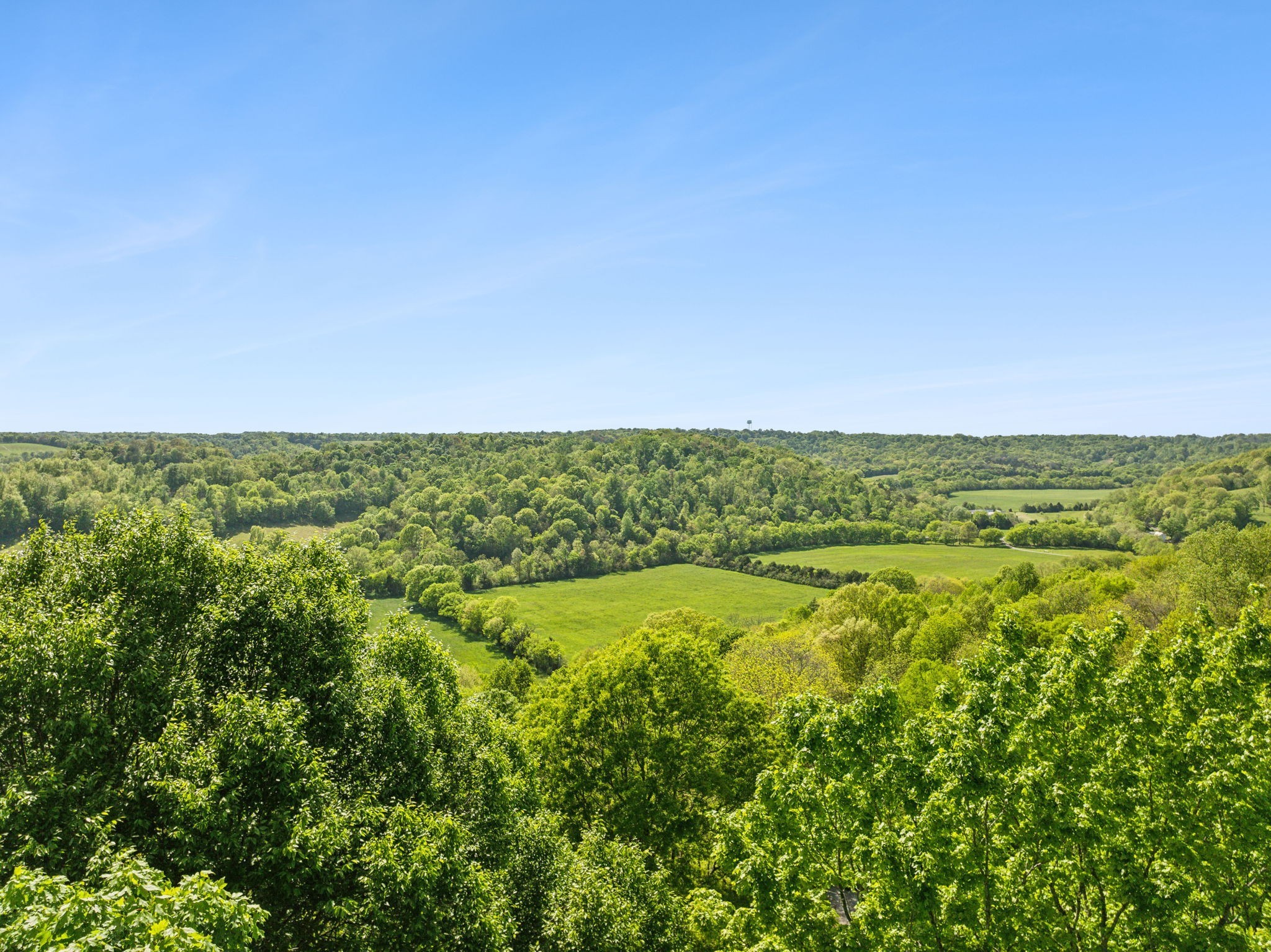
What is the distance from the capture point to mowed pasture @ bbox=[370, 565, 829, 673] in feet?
361

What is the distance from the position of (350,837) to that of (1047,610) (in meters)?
62.4

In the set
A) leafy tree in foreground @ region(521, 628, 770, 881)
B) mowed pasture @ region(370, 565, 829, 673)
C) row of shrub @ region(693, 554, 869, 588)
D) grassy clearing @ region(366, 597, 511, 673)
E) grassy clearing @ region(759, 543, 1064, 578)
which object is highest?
leafy tree in foreground @ region(521, 628, 770, 881)

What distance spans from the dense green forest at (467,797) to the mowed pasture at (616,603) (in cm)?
8092

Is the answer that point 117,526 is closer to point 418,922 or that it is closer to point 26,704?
point 26,704

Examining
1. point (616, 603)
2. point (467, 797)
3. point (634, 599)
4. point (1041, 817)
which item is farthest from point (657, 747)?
point (634, 599)

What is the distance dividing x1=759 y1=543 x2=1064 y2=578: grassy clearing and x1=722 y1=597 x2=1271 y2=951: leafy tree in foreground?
11439 centimetres

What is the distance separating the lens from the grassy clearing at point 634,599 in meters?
116

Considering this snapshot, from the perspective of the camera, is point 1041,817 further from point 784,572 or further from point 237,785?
point 784,572

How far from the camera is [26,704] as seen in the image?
13.8m

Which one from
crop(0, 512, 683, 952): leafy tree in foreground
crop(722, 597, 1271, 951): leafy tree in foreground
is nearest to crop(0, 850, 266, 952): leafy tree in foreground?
crop(0, 512, 683, 952): leafy tree in foreground

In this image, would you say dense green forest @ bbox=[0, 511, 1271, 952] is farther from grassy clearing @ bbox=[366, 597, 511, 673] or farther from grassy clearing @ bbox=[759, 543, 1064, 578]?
grassy clearing @ bbox=[759, 543, 1064, 578]

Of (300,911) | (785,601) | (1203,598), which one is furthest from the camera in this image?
(785,601)

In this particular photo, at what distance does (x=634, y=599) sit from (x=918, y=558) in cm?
6667

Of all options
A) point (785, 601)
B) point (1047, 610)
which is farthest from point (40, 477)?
point (1047, 610)
